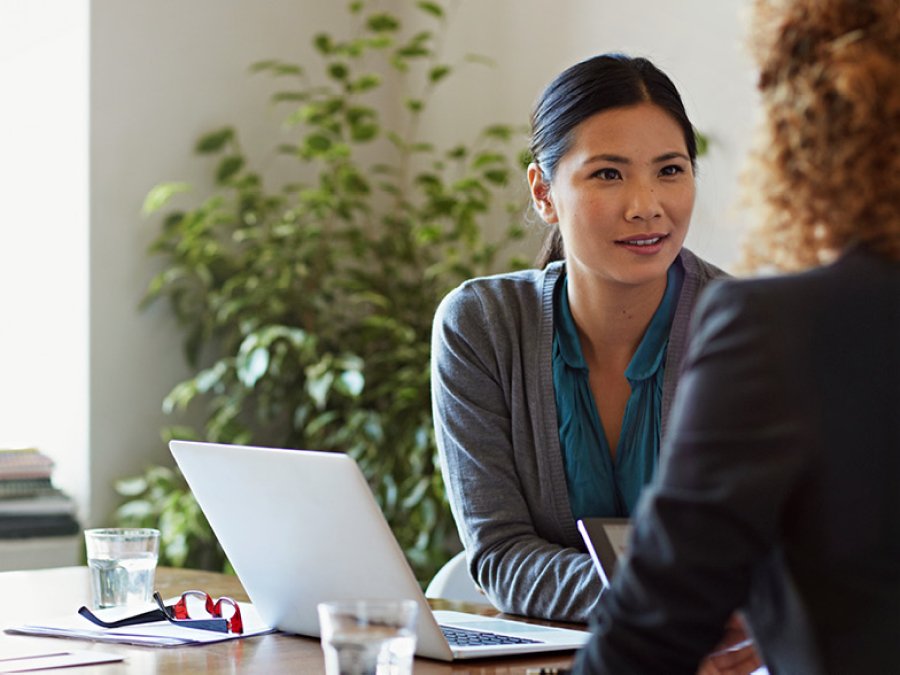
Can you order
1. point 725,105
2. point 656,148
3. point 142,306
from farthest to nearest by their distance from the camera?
point 142,306 → point 725,105 → point 656,148

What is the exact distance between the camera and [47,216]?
367 centimetres

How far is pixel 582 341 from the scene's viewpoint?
2076 mm

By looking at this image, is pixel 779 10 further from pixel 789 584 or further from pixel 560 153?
pixel 560 153

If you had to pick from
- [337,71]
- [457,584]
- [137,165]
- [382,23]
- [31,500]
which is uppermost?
[382,23]

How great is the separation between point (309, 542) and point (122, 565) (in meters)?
0.35

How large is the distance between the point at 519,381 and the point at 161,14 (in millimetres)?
2119

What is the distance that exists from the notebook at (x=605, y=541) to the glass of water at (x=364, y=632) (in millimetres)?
533

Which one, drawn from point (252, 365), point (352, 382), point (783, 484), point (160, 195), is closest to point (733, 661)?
point (783, 484)

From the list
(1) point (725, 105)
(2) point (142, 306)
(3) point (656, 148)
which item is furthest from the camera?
(2) point (142, 306)

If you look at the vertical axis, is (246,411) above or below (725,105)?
below

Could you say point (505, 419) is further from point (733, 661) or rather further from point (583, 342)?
point (733, 661)

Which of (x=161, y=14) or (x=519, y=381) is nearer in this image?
→ (x=519, y=381)

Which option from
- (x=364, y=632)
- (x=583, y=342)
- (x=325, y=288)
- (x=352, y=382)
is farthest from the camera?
(x=325, y=288)

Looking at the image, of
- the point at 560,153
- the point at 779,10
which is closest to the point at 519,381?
the point at 560,153
